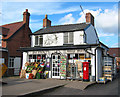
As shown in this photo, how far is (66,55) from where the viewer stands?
16.2 metres

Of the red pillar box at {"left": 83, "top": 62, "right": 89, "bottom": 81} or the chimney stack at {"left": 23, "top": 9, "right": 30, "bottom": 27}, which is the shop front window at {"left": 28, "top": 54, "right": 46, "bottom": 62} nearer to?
the red pillar box at {"left": 83, "top": 62, "right": 89, "bottom": 81}

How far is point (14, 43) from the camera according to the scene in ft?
69.6

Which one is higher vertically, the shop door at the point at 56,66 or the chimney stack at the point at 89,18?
the chimney stack at the point at 89,18

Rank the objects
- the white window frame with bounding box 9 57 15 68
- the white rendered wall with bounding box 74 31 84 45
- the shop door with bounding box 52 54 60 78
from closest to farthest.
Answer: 1. the shop door with bounding box 52 54 60 78
2. the white rendered wall with bounding box 74 31 84 45
3. the white window frame with bounding box 9 57 15 68

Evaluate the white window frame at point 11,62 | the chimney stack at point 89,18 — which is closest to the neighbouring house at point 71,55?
the chimney stack at point 89,18

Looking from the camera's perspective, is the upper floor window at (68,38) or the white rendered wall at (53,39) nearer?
the upper floor window at (68,38)

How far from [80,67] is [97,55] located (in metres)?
2.20

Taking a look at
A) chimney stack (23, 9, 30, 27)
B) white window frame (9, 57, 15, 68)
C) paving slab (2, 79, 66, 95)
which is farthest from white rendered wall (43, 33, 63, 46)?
paving slab (2, 79, 66, 95)

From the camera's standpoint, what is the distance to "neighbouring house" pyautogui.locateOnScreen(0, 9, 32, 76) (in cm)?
2006

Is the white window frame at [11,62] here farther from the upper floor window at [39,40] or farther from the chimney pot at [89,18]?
the chimney pot at [89,18]

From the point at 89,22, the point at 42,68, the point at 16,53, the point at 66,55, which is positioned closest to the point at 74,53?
the point at 66,55

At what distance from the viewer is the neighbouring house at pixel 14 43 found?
2006 cm

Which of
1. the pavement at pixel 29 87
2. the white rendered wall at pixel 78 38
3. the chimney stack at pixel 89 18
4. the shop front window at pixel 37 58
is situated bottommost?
the pavement at pixel 29 87

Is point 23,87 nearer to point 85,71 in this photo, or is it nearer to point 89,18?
point 85,71
